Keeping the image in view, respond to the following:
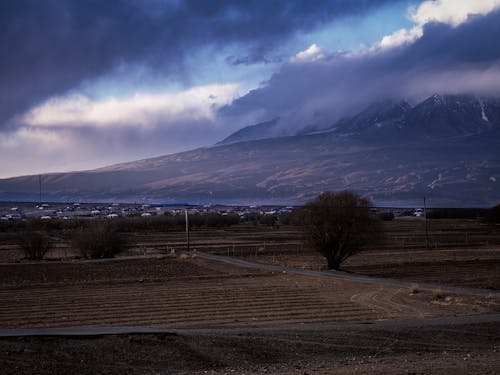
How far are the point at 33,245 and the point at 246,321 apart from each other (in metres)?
45.2

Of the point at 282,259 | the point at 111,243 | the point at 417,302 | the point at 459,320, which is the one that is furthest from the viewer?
the point at 111,243

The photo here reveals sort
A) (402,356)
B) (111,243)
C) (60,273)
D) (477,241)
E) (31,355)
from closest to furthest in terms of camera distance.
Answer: (31,355) → (402,356) → (60,273) → (111,243) → (477,241)

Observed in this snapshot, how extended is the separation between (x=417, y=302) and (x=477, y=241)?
53750mm

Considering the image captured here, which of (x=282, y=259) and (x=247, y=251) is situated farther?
(x=247, y=251)

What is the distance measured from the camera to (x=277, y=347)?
59.0ft

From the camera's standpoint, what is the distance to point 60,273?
46.5 meters

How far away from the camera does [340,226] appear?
45.6 meters

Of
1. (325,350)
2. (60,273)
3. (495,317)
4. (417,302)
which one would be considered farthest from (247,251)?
(325,350)

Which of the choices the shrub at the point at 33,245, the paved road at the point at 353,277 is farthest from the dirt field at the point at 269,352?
Result: the shrub at the point at 33,245

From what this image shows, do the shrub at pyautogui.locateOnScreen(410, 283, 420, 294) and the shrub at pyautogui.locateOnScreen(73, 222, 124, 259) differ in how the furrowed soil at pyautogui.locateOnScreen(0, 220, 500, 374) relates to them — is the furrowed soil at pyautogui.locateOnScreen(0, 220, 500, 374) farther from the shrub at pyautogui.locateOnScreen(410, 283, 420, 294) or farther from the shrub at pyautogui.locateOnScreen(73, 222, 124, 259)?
the shrub at pyautogui.locateOnScreen(73, 222, 124, 259)

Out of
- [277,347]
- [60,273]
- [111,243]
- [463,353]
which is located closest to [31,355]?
[277,347]

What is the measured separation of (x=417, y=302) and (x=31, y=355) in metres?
16.3

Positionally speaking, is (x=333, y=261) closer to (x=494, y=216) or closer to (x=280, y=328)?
(x=280, y=328)

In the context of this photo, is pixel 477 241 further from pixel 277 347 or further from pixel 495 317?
pixel 277 347
